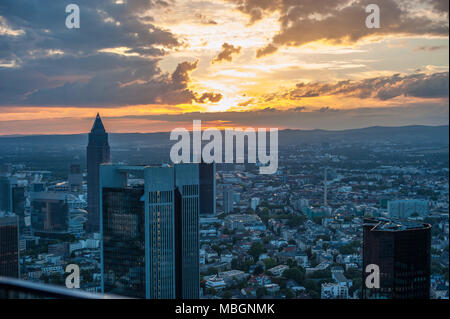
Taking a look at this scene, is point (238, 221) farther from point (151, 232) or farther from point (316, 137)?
point (151, 232)

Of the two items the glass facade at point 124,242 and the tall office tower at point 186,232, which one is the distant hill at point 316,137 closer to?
the tall office tower at point 186,232

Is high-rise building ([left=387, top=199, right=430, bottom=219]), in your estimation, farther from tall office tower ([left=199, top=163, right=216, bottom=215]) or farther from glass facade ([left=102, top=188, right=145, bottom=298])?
glass facade ([left=102, top=188, right=145, bottom=298])

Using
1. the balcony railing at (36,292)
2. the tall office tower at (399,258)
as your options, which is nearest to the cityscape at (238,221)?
the tall office tower at (399,258)

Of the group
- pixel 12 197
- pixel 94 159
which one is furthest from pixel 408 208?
pixel 12 197
